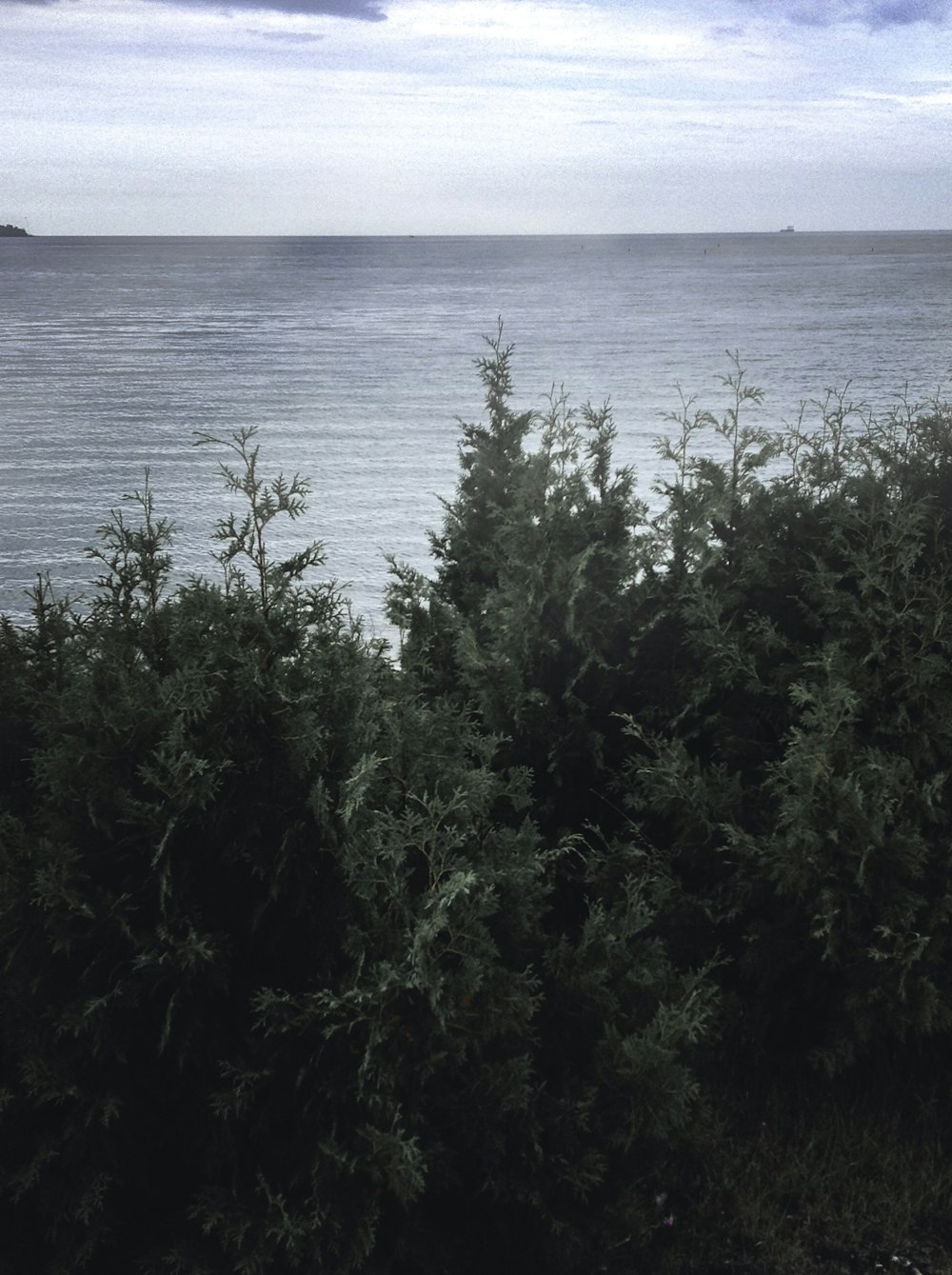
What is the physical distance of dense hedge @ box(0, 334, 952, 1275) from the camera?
4035 mm

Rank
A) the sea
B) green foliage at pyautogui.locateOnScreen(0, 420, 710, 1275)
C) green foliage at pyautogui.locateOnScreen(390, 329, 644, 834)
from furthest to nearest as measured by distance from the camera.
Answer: the sea → green foliage at pyautogui.locateOnScreen(390, 329, 644, 834) → green foliage at pyautogui.locateOnScreen(0, 420, 710, 1275)

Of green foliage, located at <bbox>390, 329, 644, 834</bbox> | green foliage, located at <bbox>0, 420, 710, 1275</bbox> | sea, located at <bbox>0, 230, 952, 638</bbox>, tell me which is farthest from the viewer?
sea, located at <bbox>0, 230, 952, 638</bbox>

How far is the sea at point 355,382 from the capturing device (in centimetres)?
2814

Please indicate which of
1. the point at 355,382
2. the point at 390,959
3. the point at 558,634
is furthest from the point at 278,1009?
the point at 355,382

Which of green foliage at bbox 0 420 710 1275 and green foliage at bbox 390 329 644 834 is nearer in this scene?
green foliage at bbox 0 420 710 1275

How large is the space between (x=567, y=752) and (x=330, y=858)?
317 cm

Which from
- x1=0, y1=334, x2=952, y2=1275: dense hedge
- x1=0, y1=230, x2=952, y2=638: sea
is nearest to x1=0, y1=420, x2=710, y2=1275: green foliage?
x1=0, y1=334, x2=952, y2=1275: dense hedge

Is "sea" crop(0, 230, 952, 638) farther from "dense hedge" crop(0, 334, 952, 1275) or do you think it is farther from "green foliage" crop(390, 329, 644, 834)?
"dense hedge" crop(0, 334, 952, 1275)

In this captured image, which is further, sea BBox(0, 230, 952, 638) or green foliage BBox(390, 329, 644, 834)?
sea BBox(0, 230, 952, 638)

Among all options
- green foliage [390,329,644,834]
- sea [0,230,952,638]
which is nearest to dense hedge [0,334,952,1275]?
green foliage [390,329,644,834]

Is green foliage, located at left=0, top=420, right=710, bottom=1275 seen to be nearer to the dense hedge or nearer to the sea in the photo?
the dense hedge

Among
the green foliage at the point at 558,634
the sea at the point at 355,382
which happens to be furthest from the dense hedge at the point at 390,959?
the sea at the point at 355,382

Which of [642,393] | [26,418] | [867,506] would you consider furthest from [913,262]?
[867,506]

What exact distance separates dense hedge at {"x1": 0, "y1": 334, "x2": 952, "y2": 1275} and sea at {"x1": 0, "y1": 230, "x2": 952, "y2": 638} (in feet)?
7.54
